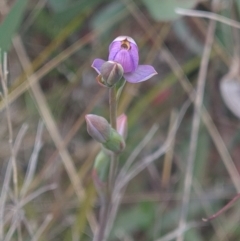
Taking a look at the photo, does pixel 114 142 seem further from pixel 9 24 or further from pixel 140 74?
pixel 9 24

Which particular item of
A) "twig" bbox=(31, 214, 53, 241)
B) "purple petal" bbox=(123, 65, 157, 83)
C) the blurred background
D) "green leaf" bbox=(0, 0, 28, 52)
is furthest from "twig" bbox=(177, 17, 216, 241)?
"purple petal" bbox=(123, 65, 157, 83)

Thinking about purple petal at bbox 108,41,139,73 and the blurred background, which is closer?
purple petal at bbox 108,41,139,73

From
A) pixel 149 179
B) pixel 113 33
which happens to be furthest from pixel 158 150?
pixel 113 33

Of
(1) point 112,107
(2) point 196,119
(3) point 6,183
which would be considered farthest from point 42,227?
(1) point 112,107

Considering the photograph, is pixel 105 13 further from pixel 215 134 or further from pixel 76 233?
pixel 76 233

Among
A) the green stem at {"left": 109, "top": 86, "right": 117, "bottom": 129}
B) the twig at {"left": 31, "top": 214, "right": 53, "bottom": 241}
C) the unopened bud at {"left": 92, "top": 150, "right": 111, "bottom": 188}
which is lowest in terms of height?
the twig at {"left": 31, "top": 214, "right": 53, "bottom": 241}

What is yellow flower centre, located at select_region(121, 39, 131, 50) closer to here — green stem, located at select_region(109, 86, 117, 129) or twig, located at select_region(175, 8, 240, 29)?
green stem, located at select_region(109, 86, 117, 129)
